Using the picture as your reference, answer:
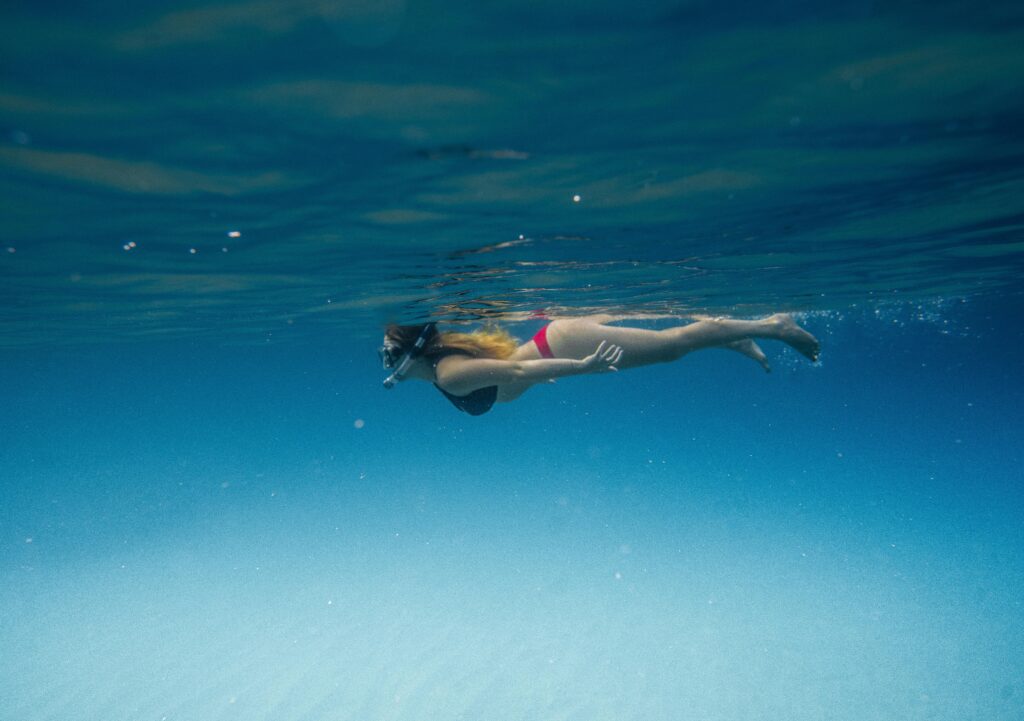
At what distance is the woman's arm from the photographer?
21.6 ft

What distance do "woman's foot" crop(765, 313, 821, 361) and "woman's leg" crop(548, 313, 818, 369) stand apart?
0.07 m

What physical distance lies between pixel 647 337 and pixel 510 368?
1.94 meters

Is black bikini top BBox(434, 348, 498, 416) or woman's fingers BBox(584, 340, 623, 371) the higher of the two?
woman's fingers BBox(584, 340, 623, 371)

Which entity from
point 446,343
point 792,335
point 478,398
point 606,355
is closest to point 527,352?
point 478,398

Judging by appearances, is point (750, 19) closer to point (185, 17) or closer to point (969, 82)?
point (969, 82)

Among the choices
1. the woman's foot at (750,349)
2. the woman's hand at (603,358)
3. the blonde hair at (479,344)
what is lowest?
the woman's foot at (750,349)

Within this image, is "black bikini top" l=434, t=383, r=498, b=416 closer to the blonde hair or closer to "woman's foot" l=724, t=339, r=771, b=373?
the blonde hair

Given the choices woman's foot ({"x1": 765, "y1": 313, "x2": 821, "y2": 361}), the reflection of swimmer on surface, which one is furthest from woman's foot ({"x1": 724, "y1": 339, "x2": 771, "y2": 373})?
the reflection of swimmer on surface

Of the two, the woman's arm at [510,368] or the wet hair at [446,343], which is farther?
the wet hair at [446,343]

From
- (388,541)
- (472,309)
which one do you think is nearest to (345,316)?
(472,309)

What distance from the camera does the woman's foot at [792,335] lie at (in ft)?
26.7

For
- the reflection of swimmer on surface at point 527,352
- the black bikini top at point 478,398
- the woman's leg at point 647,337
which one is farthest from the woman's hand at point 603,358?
the black bikini top at point 478,398

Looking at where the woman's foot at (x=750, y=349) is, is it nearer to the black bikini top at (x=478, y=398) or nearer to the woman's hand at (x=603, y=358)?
the woman's hand at (x=603, y=358)

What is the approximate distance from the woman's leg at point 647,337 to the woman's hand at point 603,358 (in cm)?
20
